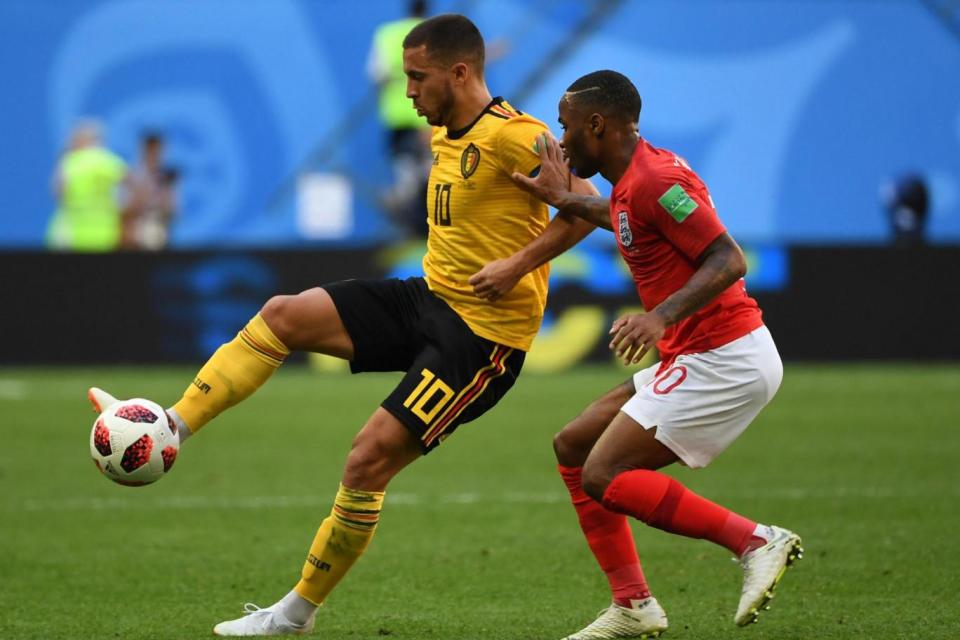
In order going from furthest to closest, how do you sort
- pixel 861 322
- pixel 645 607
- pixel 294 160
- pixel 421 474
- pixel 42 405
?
Answer: pixel 294 160 < pixel 861 322 < pixel 42 405 < pixel 421 474 < pixel 645 607

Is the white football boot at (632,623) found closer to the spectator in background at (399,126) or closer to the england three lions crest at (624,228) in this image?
the england three lions crest at (624,228)

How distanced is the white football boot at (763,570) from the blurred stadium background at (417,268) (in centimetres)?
54

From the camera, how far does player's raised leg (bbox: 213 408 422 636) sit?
19.3 ft

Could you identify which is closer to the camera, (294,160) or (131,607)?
(131,607)

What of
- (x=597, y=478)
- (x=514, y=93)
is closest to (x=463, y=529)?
(x=597, y=478)

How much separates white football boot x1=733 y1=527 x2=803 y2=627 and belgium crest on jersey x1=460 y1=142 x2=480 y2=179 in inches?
69.2

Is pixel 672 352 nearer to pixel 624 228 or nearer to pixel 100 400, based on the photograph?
pixel 624 228

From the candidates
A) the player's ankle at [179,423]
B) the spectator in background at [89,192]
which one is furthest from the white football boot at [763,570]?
the spectator in background at [89,192]

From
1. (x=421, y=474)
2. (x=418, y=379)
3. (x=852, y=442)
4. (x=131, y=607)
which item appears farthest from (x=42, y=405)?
(x=418, y=379)

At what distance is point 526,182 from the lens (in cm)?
594

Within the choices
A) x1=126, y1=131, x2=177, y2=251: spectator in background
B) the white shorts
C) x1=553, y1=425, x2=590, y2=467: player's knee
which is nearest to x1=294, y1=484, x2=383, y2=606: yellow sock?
x1=553, y1=425, x2=590, y2=467: player's knee

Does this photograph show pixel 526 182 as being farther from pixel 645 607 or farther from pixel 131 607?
pixel 131 607

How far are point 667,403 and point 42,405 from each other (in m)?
9.24

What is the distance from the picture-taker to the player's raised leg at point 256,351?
19.6ft
